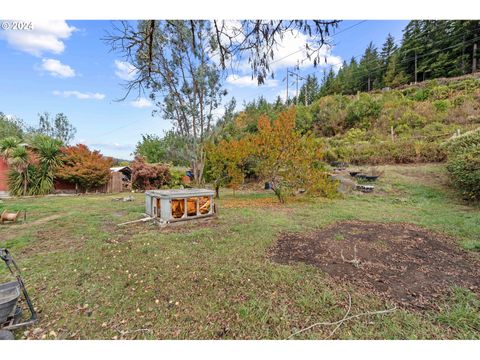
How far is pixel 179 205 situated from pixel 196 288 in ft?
10.6

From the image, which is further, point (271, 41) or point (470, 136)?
point (470, 136)

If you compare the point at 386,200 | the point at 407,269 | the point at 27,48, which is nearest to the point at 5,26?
the point at 27,48

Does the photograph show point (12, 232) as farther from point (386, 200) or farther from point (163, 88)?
point (386, 200)

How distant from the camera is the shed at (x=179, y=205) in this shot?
5047mm

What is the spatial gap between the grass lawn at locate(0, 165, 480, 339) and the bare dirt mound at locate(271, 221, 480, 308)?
187mm

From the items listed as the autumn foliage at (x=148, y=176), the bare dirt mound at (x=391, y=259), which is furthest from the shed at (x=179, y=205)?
the autumn foliage at (x=148, y=176)

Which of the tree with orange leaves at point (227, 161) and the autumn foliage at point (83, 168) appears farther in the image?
the autumn foliage at point (83, 168)

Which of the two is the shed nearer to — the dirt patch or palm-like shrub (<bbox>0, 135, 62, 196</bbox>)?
the dirt patch

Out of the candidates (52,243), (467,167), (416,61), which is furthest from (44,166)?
(416,61)

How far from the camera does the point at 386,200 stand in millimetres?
7324

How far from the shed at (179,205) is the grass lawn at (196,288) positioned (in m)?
0.48

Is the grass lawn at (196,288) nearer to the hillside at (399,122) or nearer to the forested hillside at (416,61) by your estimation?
the hillside at (399,122)

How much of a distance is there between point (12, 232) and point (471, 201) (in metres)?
12.1

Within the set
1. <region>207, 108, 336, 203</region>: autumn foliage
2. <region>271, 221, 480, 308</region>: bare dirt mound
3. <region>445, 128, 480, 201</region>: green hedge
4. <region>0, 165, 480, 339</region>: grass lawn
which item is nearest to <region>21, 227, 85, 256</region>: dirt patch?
<region>0, 165, 480, 339</region>: grass lawn
